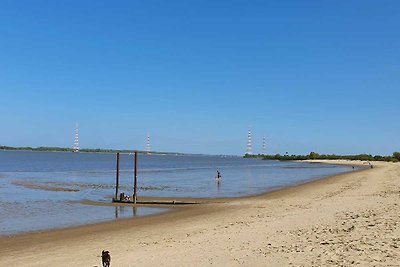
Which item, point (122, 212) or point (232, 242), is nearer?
point (232, 242)

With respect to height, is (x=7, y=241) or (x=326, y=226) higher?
(x=326, y=226)

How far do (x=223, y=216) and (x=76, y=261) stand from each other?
11.4 m

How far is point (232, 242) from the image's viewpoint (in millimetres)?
14234

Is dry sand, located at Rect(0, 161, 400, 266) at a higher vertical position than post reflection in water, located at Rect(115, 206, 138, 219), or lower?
higher

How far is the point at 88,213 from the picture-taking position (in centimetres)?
2655

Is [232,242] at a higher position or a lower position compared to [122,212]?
higher

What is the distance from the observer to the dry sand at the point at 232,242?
11.5 meters

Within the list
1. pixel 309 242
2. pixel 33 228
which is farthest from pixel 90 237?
pixel 309 242

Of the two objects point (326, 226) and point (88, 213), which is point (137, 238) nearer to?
point (326, 226)

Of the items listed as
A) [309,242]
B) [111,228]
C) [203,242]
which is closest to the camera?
[309,242]

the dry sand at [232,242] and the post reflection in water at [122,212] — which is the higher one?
the dry sand at [232,242]

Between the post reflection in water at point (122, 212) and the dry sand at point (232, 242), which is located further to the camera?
the post reflection in water at point (122, 212)

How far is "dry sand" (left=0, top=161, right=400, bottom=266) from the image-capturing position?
1148 centimetres

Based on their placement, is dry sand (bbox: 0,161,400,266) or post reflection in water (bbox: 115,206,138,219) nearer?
dry sand (bbox: 0,161,400,266)
